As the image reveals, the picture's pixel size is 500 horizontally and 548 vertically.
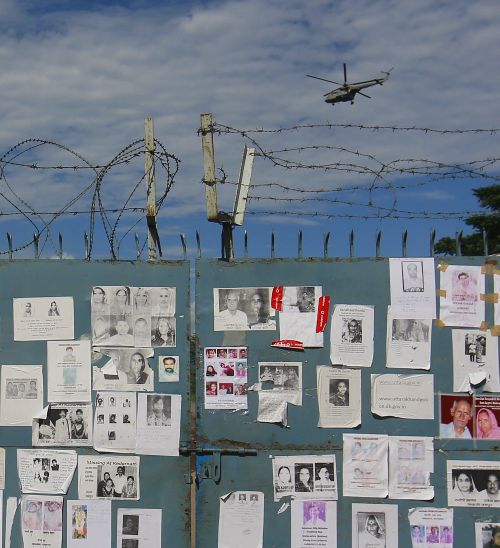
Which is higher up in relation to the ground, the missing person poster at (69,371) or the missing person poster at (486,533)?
the missing person poster at (69,371)

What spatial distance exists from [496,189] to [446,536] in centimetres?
4240

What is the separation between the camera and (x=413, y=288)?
448 centimetres

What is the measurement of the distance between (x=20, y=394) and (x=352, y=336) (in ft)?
7.00

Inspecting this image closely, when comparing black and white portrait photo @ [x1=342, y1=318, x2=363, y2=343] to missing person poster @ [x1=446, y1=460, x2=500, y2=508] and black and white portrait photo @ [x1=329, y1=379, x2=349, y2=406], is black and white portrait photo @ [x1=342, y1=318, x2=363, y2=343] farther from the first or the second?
missing person poster @ [x1=446, y1=460, x2=500, y2=508]

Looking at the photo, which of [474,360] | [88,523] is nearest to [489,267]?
[474,360]

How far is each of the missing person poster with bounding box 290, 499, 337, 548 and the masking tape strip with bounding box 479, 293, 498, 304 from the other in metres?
1.57

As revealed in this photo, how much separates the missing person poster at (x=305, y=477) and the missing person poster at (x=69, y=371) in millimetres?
1295

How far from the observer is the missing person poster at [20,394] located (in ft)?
14.9

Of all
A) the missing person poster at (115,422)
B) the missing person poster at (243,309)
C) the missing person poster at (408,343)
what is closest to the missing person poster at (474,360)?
the missing person poster at (408,343)

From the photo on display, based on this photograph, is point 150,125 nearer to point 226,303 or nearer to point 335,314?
point 226,303

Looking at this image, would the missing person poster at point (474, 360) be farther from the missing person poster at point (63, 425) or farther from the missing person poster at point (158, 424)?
the missing person poster at point (63, 425)

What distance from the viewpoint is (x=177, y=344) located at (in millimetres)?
4508

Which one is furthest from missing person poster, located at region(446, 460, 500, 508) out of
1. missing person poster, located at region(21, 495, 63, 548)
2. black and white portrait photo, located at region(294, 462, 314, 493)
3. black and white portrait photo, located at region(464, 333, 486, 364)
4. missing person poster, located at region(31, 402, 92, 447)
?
missing person poster, located at region(21, 495, 63, 548)

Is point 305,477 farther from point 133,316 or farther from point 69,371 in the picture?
point 69,371
